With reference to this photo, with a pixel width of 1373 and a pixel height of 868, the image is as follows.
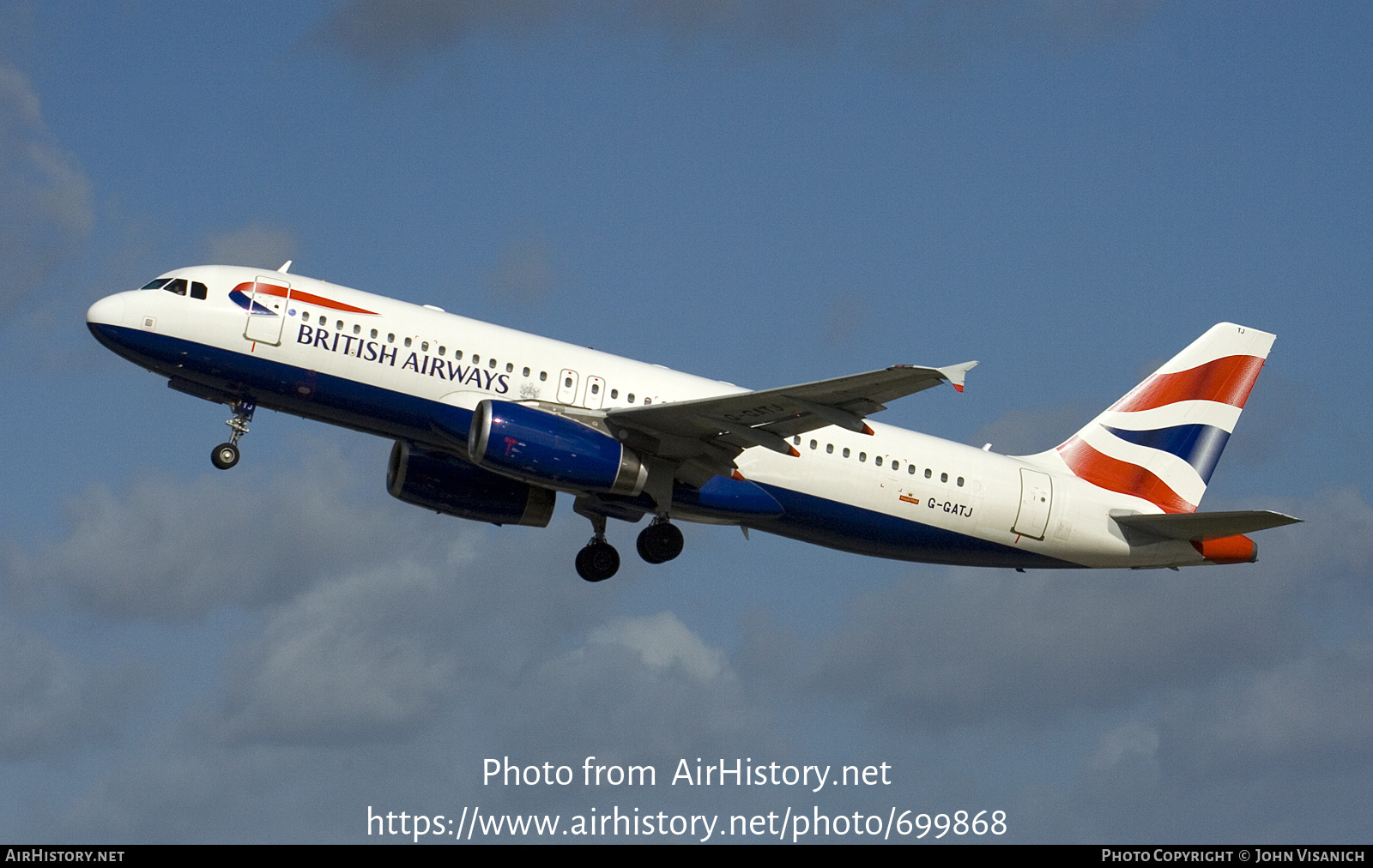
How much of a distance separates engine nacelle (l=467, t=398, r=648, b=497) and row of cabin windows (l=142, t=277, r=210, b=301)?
650cm

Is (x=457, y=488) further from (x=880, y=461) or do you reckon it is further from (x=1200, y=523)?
(x=1200, y=523)

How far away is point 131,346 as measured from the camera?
117 ft

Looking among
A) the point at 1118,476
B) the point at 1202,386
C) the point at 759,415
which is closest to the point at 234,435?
the point at 759,415

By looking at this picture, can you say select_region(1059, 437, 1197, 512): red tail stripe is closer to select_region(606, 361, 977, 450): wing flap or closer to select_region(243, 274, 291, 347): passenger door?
select_region(606, 361, 977, 450): wing flap

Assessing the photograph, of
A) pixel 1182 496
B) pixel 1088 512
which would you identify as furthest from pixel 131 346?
pixel 1182 496

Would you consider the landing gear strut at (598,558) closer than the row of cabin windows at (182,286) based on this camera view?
No

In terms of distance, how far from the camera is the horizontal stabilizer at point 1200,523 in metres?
36.7

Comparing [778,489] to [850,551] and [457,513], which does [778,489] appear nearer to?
[850,551]

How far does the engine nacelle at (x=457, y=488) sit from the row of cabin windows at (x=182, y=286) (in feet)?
20.0

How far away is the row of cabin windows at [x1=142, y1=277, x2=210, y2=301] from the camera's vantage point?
118 ft

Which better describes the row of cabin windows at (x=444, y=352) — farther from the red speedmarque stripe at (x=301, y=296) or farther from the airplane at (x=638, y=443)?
the red speedmarque stripe at (x=301, y=296)

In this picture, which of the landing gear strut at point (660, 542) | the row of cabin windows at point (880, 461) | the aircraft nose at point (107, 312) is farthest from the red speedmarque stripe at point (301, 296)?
the row of cabin windows at point (880, 461)

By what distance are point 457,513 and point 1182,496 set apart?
18.5 metres

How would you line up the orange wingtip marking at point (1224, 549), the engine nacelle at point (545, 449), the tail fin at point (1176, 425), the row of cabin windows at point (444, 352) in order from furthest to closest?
the tail fin at point (1176, 425)
the orange wingtip marking at point (1224, 549)
the row of cabin windows at point (444, 352)
the engine nacelle at point (545, 449)
